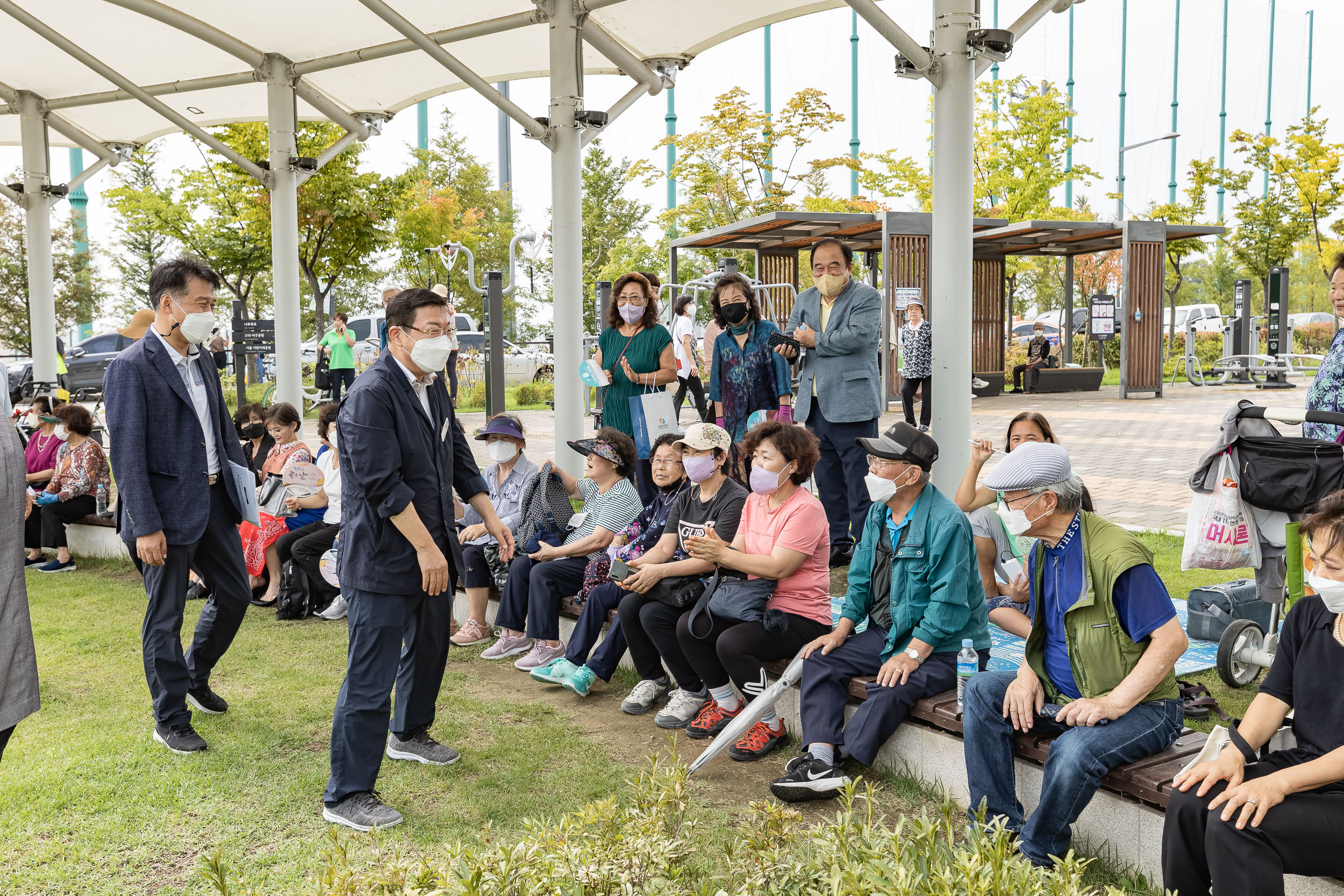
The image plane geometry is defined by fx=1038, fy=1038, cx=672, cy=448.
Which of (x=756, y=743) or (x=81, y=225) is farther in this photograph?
(x=81, y=225)

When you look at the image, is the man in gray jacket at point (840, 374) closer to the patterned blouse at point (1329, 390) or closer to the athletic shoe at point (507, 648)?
the athletic shoe at point (507, 648)

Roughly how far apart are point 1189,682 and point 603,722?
2695mm

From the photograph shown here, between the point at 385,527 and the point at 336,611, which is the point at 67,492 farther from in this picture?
the point at 385,527

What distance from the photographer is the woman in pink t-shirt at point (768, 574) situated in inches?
180

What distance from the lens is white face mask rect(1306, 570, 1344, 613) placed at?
8.69ft

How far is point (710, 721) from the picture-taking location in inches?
189

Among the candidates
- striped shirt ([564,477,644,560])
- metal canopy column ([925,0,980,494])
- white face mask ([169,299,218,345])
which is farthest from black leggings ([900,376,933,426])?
white face mask ([169,299,218,345])

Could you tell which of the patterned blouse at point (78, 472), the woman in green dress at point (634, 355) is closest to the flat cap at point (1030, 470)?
the woman in green dress at point (634, 355)

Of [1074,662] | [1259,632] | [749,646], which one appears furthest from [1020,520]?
[1259,632]

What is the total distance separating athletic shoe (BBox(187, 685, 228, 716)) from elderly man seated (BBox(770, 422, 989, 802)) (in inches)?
113

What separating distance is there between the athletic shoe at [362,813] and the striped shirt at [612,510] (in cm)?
211

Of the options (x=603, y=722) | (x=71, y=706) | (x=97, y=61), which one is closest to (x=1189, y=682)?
(x=603, y=722)

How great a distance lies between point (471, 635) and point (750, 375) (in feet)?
7.97

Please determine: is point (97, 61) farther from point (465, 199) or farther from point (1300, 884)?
point (465, 199)
